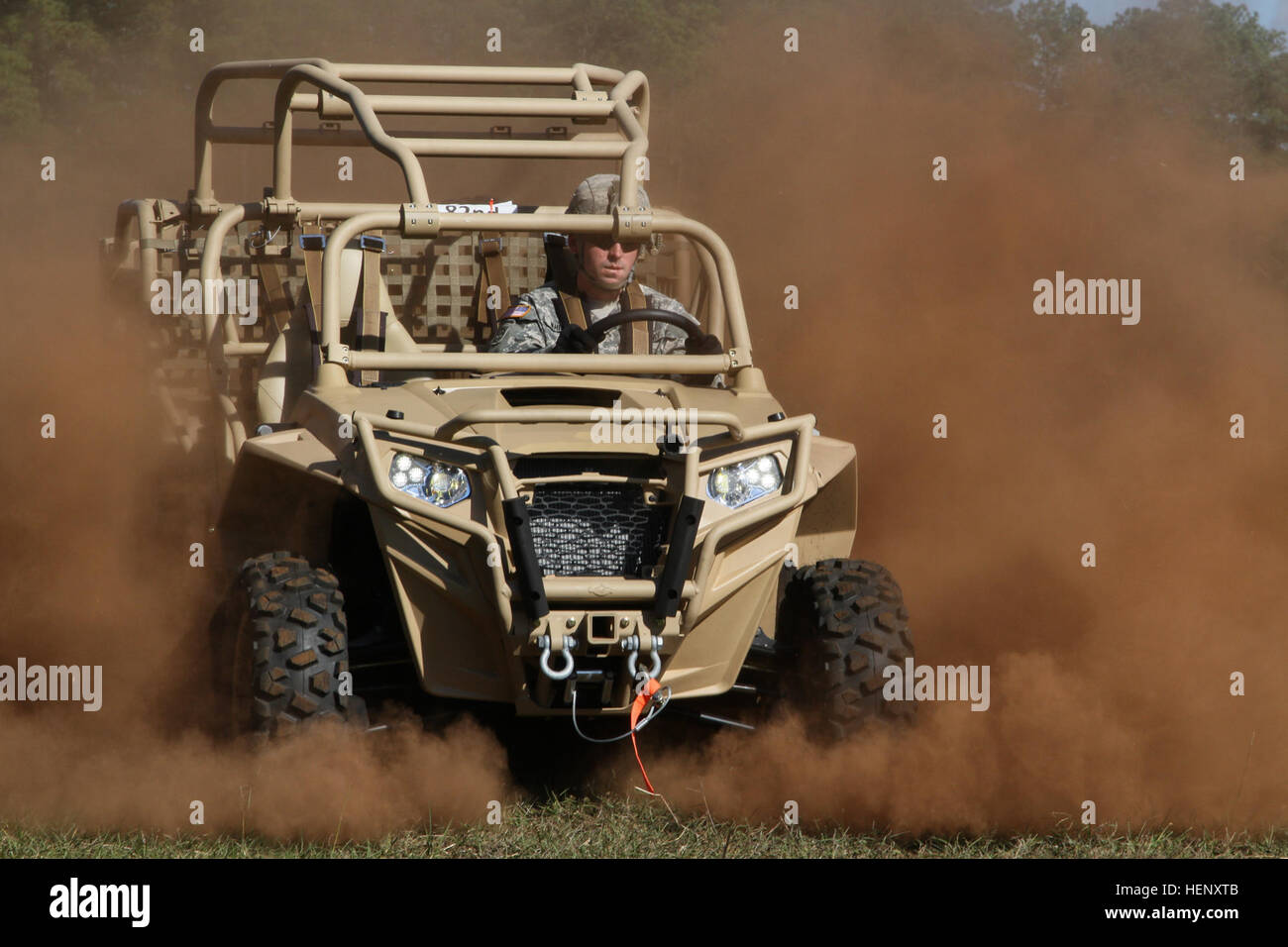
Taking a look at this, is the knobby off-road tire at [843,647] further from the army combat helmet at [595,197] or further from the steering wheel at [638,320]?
the army combat helmet at [595,197]

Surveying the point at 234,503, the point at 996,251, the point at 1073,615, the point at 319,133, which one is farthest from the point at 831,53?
the point at 234,503

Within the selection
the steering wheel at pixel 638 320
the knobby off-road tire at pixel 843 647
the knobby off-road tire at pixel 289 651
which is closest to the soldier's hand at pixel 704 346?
the steering wheel at pixel 638 320

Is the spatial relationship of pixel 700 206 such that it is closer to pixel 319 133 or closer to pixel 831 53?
pixel 831 53

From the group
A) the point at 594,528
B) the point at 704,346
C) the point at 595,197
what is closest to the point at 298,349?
the point at 595,197

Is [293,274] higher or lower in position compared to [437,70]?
lower

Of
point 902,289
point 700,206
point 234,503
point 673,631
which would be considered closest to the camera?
point 673,631

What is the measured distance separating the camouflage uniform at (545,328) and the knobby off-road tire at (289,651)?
156 cm

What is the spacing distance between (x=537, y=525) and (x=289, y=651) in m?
0.77

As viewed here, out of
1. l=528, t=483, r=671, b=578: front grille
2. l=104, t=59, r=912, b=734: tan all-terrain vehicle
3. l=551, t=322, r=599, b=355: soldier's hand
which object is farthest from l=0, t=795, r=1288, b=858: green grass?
l=551, t=322, r=599, b=355: soldier's hand

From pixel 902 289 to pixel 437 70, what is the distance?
3496 mm

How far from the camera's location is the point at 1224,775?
17.1 feet

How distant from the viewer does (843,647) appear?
4941 mm

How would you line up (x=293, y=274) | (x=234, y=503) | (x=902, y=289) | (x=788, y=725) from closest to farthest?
(x=788, y=725) < (x=234, y=503) < (x=293, y=274) < (x=902, y=289)

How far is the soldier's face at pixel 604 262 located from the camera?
21.4 feet
